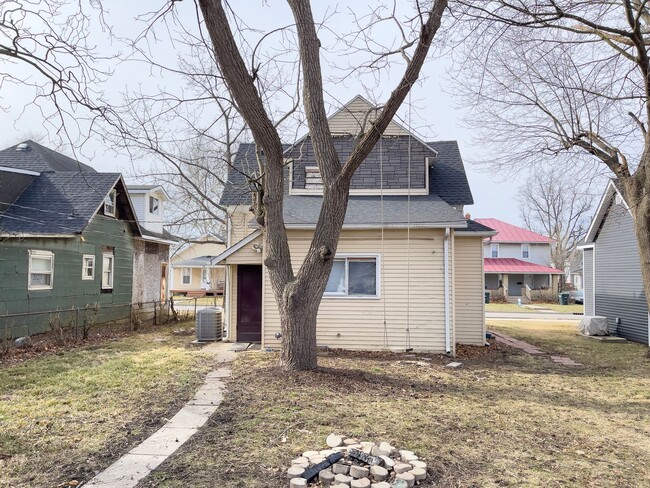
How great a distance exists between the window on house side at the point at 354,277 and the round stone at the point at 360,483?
6.78 metres

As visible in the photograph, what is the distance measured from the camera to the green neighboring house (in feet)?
38.5

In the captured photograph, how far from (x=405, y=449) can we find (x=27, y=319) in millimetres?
11524

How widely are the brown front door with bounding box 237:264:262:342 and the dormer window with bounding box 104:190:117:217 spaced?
693cm

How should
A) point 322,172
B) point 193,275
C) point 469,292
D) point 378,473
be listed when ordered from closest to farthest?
point 378,473 → point 322,172 → point 469,292 → point 193,275

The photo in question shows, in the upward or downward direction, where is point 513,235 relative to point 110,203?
upward

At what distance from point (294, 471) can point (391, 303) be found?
22.0 ft

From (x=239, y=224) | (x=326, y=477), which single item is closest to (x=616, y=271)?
(x=239, y=224)

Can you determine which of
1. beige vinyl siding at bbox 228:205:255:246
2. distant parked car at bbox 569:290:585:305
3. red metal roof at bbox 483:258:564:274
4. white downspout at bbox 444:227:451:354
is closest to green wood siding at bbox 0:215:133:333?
beige vinyl siding at bbox 228:205:255:246

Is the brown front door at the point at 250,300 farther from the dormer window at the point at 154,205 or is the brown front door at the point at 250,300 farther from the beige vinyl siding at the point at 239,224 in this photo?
the dormer window at the point at 154,205

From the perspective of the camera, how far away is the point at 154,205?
2019cm

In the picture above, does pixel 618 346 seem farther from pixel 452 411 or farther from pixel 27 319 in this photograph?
pixel 27 319

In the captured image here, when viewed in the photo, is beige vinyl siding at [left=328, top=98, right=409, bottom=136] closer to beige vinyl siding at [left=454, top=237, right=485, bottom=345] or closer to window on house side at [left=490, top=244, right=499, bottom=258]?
beige vinyl siding at [left=454, top=237, right=485, bottom=345]

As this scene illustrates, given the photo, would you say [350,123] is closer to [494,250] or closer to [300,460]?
[300,460]

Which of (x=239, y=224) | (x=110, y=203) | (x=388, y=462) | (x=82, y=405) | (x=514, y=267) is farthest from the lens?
(x=514, y=267)
